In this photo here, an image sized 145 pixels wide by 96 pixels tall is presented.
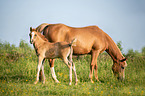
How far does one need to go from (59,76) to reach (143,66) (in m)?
6.40

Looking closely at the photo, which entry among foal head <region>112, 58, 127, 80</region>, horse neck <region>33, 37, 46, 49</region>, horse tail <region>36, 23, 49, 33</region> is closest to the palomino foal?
horse neck <region>33, 37, 46, 49</region>

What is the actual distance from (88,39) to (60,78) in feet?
8.25

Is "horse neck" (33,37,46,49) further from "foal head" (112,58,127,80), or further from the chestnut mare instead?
"foal head" (112,58,127,80)

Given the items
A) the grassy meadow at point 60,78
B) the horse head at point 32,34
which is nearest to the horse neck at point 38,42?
the horse head at point 32,34

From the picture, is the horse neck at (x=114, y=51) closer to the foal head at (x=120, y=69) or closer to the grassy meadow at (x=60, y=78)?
the foal head at (x=120, y=69)

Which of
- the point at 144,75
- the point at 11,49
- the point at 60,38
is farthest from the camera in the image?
the point at 11,49

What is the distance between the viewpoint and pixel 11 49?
15.1 meters

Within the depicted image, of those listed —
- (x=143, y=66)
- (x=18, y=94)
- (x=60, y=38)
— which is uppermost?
(x=60, y=38)

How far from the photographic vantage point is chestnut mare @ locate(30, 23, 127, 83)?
8.74 m

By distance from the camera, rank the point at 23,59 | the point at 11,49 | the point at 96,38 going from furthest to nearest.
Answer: the point at 11,49, the point at 23,59, the point at 96,38

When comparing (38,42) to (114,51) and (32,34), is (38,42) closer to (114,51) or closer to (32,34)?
(32,34)

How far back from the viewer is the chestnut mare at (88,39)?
874cm

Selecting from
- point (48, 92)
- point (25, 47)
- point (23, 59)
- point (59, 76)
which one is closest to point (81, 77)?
point (59, 76)

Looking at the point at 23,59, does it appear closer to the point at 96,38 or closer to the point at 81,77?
the point at 81,77
